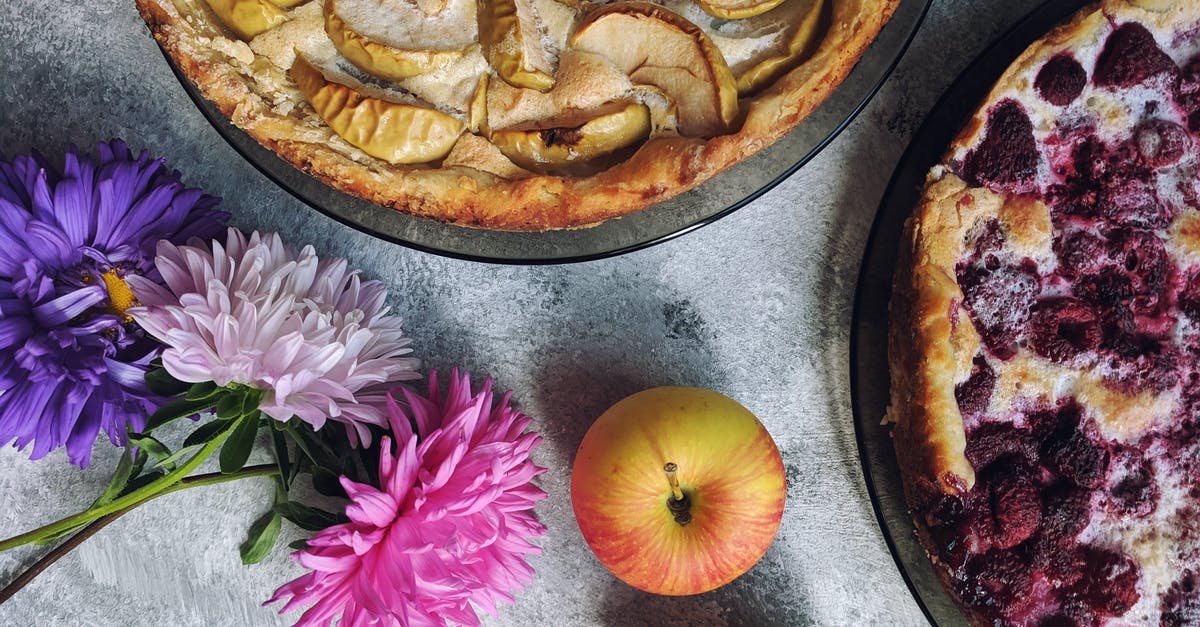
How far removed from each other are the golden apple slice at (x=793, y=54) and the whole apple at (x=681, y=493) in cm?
52

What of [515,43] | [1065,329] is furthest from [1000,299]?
[515,43]

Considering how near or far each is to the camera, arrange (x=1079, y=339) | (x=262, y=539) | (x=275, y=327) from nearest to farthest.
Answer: (x=275, y=327) < (x=1079, y=339) < (x=262, y=539)

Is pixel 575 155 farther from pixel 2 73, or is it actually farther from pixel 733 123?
pixel 2 73

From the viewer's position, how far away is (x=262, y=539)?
4.88 feet

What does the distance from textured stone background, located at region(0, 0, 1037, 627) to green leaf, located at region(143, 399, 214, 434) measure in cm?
34

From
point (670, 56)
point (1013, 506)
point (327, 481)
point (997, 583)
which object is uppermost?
point (670, 56)

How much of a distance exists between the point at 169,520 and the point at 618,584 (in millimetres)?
870

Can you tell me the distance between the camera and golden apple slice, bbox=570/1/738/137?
1.21m

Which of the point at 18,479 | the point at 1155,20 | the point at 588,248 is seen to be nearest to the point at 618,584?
the point at 588,248

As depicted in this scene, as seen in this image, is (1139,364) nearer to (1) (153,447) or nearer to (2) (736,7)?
(2) (736,7)

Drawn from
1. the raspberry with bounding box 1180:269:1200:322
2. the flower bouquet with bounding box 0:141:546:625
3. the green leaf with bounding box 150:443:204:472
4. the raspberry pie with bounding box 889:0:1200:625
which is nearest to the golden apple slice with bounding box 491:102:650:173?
the flower bouquet with bounding box 0:141:546:625

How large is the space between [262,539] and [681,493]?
2.57 feet

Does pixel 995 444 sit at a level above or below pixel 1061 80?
below

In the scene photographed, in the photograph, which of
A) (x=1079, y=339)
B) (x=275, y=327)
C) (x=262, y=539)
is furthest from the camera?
(x=262, y=539)
